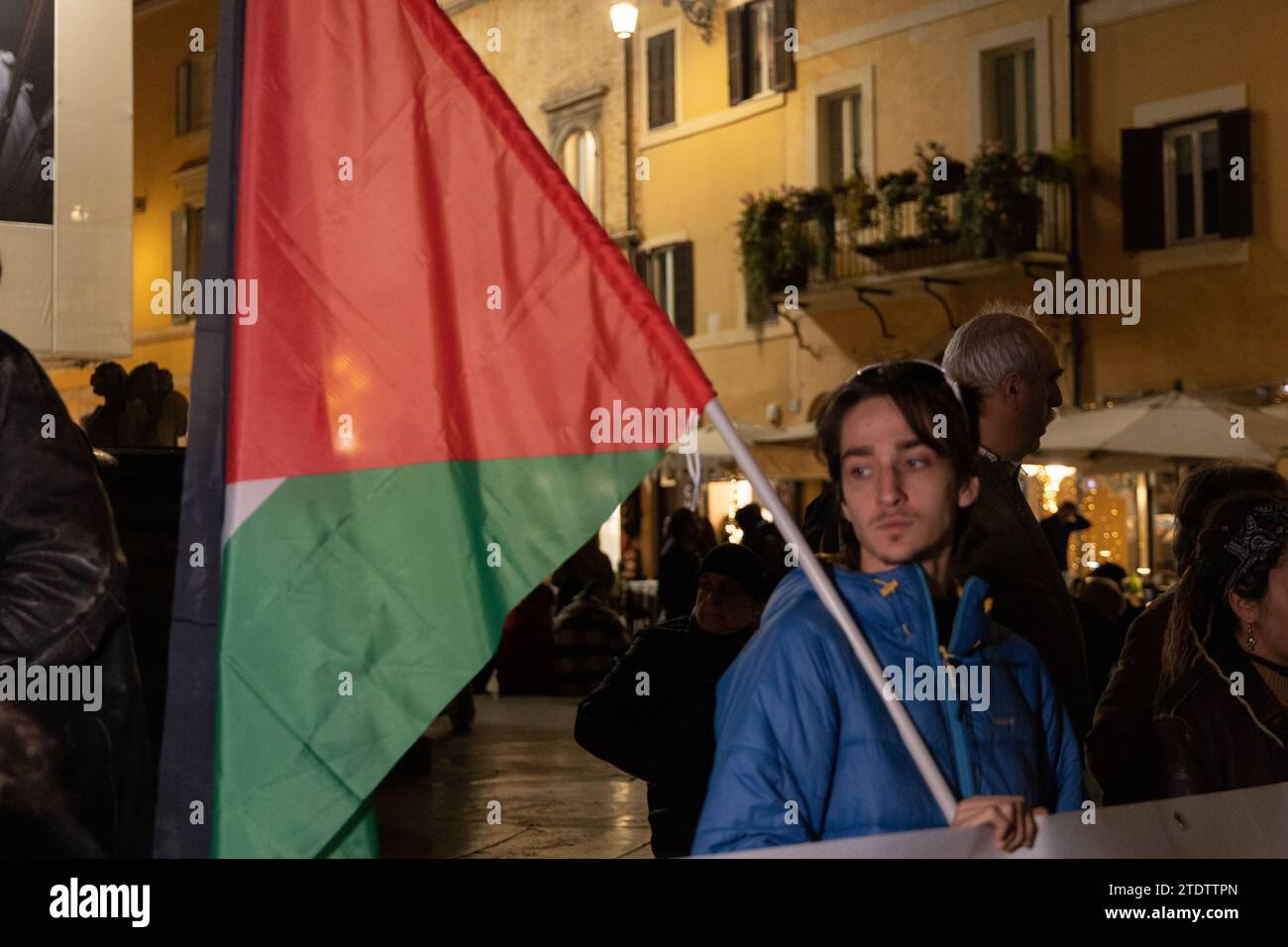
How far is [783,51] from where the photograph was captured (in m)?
24.5

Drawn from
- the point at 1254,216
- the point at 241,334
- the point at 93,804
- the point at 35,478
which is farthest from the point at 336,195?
the point at 1254,216

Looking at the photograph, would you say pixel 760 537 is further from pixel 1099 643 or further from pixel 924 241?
pixel 924 241

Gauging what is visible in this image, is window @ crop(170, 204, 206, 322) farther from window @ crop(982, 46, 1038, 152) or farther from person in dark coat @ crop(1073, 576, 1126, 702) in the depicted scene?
window @ crop(982, 46, 1038, 152)

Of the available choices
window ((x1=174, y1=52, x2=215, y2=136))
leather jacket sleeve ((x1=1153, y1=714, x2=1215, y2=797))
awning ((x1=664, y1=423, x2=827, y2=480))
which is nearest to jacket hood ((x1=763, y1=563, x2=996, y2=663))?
leather jacket sleeve ((x1=1153, y1=714, x2=1215, y2=797))

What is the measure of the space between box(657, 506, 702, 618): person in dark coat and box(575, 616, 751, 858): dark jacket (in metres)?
7.49

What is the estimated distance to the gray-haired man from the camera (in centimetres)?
362

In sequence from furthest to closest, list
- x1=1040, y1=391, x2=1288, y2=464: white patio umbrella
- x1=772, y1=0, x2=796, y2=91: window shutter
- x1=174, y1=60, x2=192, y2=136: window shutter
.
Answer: x1=772, y1=0, x2=796, y2=91: window shutter, x1=1040, y1=391, x2=1288, y2=464: white patio umbrella, x1=174, y1=60, x2=192, y2=136: window shutter

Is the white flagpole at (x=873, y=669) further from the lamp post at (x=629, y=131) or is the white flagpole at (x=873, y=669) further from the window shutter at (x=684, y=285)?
the lamp post at (x=629, y=131)

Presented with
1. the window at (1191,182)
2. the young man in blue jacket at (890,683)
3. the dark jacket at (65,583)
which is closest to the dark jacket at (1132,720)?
the young man in blue jacket at (890,683)

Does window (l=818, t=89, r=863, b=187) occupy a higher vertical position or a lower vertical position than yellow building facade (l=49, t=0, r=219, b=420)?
higher

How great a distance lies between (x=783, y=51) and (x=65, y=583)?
22.8 metres

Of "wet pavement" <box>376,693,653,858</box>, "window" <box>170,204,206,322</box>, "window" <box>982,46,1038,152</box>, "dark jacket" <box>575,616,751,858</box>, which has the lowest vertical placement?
"wet pavement" <box>376,693,653,858</box>

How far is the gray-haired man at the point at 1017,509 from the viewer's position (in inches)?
142

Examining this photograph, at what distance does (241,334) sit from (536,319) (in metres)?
0.44
